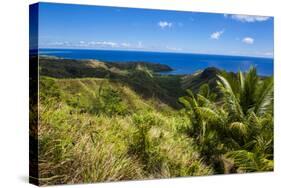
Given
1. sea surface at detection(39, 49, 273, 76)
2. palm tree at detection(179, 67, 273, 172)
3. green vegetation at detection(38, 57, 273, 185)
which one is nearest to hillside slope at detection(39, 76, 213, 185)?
green vegetation at detection(38, 57, 273, 185)

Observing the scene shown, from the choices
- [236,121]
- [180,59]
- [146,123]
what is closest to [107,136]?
[146,123]

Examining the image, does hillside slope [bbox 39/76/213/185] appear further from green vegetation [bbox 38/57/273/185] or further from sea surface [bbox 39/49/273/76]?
sea surface [bbox 39/49/273/76]

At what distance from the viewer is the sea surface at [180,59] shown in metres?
13.9

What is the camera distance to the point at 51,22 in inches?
530

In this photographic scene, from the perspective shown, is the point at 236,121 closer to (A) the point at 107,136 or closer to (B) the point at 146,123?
(B) the point at 146,123

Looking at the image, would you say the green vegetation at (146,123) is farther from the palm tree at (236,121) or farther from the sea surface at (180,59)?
the sea surface at (180,59)

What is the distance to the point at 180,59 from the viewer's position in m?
15.0

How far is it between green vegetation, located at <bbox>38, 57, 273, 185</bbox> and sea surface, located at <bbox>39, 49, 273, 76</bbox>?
Answer: 0.14 m

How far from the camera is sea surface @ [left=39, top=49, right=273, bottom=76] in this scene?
45.5 ft

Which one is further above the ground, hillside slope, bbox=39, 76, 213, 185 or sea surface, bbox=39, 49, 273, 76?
sea surface, bbox=39, 49, 273, 76

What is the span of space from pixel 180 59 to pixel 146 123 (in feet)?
5.33

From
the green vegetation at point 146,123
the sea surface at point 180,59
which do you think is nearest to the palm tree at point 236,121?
the green vegetation at point 146,123

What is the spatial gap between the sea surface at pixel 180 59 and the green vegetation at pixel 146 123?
0.47 feet

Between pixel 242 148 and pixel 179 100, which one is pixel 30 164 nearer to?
pixel 179 100
